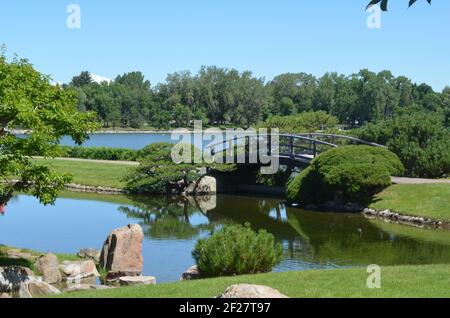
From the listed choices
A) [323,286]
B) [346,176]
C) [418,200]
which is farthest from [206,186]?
[323,286]

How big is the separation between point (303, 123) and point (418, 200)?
27.7m

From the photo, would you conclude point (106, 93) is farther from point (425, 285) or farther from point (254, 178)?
point (425, 285)

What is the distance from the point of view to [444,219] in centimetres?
2683

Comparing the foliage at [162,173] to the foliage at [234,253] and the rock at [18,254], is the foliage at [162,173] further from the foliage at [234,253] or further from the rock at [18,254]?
the foliage at [234,253]

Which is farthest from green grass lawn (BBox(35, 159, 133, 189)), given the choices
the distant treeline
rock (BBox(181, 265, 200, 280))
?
the distant treeline

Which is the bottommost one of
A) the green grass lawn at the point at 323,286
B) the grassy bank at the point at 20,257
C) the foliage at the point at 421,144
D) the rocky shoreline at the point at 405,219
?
the rocky shoreline at the point at 405,219

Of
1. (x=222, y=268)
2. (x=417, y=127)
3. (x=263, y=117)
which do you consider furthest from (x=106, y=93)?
(x=222, y=268)

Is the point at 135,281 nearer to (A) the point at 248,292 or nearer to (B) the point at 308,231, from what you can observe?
(A) the point at 248,292

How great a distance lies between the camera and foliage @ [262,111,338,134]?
179 ft

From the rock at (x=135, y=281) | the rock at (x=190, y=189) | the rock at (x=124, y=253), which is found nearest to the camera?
the rock at (x=135, y=281)

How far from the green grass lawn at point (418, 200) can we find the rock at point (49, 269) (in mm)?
17625

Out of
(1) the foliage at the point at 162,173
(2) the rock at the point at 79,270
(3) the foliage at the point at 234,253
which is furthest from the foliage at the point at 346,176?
(3) the foliage at the point at 234,253

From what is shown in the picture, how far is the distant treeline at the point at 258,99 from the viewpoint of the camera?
324 feet

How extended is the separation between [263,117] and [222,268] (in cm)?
9300
